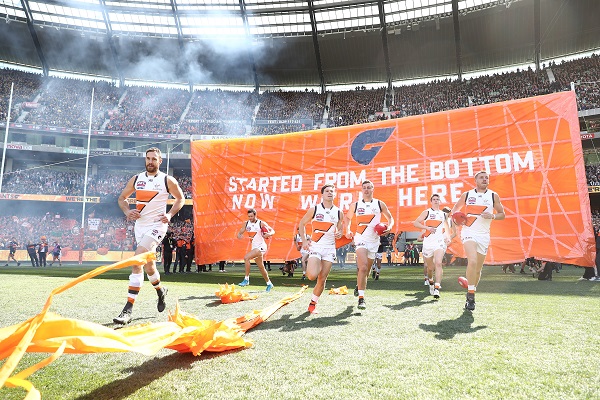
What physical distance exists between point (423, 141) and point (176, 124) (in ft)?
102

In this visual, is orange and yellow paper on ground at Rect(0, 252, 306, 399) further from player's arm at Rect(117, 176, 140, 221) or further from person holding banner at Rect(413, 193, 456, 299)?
person holding banner at Rect(413, 193, 456, 299)

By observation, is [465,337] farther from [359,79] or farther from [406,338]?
[359,79]

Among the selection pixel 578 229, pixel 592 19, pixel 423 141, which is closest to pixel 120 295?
pixel 423 141

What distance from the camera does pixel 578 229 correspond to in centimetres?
1063

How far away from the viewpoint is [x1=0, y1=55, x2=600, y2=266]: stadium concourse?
33.2 m

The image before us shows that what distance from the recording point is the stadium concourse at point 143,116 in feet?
109

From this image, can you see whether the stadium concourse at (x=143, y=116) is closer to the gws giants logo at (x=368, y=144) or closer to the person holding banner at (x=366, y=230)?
the gws giants logo at (x=368, y=144)

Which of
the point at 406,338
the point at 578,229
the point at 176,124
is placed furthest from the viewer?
the point at 176,124

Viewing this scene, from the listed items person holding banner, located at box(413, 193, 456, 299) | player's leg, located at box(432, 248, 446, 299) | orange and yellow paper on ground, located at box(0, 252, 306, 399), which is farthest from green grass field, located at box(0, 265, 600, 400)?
person holding banner, located at box(413, 193, 456, 299)

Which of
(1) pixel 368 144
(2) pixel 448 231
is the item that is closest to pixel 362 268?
(2) pixel 448 231

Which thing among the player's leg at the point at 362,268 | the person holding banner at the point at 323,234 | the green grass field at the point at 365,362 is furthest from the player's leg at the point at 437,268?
the person holding banner at the point at 323,234

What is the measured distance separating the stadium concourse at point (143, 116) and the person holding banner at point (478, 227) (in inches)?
1173

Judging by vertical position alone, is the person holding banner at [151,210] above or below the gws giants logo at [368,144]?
below

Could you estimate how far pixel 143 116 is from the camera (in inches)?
1542
